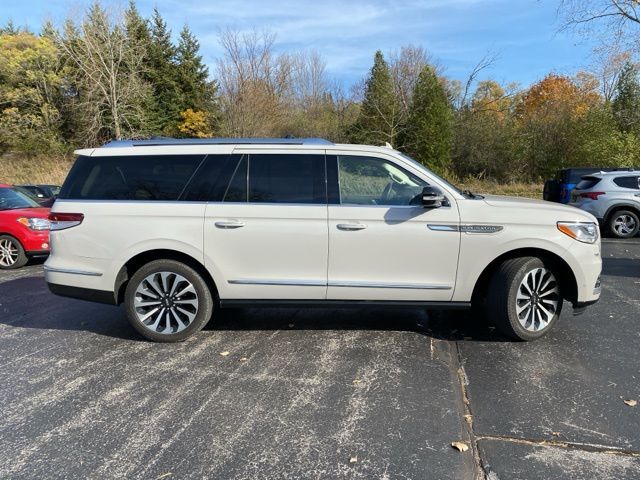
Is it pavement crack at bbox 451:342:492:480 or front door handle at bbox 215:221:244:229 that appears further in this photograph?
front door handle at bbox 215:221:244:229

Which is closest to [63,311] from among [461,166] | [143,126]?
[461,166]

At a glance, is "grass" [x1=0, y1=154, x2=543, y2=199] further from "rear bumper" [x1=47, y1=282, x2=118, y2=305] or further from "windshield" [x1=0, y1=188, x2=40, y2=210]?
"rear bumper" [x1=47, y1=282, x2=118, y2=305]

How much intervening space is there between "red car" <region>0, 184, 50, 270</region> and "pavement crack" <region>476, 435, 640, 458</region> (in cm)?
884

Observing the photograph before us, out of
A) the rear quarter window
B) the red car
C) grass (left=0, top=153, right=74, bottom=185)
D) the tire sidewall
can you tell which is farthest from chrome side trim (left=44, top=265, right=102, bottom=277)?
grass (left=0, top=153, right=74, bottom=185)

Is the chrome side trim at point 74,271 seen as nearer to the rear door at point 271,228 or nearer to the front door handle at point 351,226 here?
the rear door at point 271,228

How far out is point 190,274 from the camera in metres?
4.71

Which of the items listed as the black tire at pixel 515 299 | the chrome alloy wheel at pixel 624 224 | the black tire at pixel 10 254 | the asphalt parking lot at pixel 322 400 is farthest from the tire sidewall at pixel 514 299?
the chrome alloy wheel at pixel 624 224

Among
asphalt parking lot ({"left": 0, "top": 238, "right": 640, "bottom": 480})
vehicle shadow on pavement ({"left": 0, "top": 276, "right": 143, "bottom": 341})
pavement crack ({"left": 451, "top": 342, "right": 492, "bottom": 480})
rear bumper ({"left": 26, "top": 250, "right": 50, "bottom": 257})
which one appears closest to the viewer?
pavement crack ({"left": 451, "top": 342, "right": 492, "bottom": 480})

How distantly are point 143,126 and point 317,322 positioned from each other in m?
32.2

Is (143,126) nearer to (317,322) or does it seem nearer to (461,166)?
(461,166)

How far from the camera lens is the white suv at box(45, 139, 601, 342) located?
4539 millimetres

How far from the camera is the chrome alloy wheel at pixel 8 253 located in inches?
356

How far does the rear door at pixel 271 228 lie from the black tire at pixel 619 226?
411 inches

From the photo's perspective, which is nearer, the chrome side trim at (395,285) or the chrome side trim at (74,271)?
the chrome side trim at (395,285)
